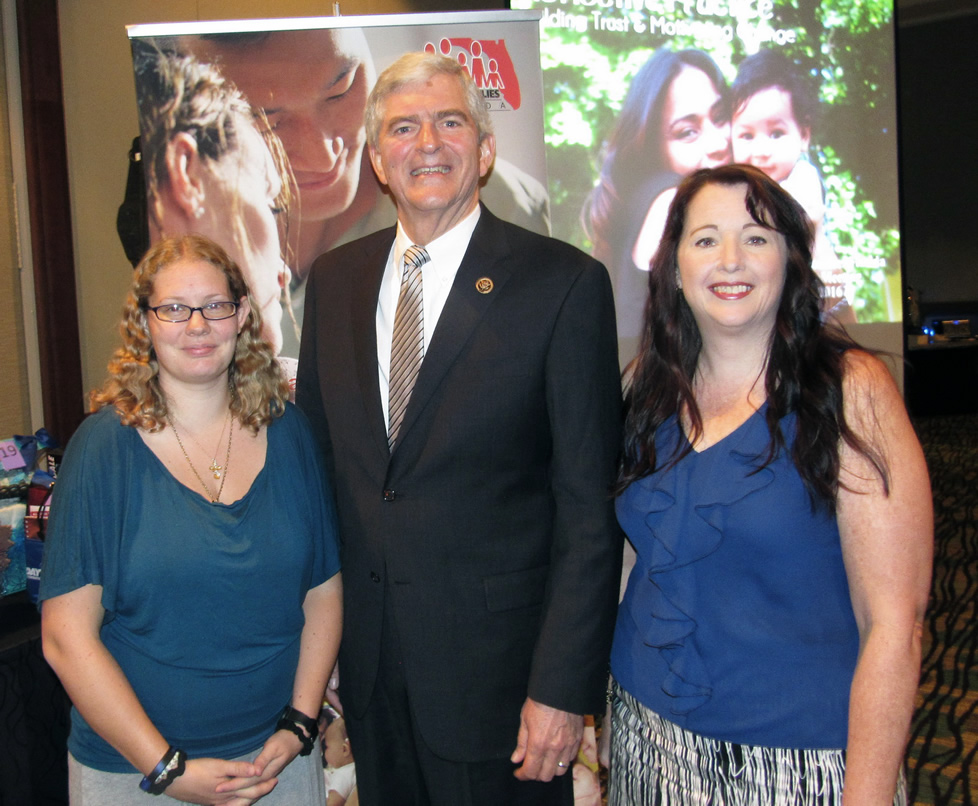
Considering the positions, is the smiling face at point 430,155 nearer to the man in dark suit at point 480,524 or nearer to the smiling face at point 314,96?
the man in dark suit at point 480,524

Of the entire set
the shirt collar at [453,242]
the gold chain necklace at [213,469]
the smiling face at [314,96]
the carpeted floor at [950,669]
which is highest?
the smiling face at [314,96]

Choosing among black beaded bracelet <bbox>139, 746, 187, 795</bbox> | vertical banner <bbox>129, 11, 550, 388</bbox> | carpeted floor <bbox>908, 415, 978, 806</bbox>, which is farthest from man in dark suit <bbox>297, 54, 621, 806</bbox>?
carpeted floor <bbox>908, 415, 978, 806</bbox>

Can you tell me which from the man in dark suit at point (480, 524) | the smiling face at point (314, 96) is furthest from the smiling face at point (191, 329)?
the smiling face at point (314, 96)

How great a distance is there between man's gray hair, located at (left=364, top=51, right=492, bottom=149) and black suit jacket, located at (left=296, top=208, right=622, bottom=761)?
1.39 ft

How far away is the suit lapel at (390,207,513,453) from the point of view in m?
1.58

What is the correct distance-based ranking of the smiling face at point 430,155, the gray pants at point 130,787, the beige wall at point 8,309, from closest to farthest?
the gray pants at point 130,787, the smiling face at point 430,155, the beige wall at point 8,309

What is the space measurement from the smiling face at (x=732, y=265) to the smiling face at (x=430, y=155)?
1.75 ft

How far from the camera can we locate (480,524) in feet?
5.16

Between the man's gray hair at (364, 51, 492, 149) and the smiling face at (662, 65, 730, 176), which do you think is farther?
the smiling face at (662, 65, 730, 176)

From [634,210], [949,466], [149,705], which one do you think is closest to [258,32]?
[634,210]

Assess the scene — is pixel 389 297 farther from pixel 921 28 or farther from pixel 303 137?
pixel 921 28

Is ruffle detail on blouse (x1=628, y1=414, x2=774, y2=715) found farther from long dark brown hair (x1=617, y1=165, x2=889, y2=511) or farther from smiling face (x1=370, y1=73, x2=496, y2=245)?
smiling face (x1=370, y1=73, x2=496, y2=245)

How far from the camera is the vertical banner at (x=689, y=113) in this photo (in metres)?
3.99

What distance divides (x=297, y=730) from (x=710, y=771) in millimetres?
777
